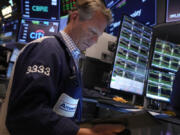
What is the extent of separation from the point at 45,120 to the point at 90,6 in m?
0.68

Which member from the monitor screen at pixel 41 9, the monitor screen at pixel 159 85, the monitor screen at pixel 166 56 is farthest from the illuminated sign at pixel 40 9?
the monitor screen at pixel 159 85

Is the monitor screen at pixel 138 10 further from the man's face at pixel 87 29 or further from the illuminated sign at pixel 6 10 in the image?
the illuminated sign at pixel 6 10

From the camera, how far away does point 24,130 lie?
81 centimetres

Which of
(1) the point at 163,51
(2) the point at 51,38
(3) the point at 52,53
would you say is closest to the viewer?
(3) the point at 52,53

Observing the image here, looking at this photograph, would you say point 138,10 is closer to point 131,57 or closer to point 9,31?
point 131,57

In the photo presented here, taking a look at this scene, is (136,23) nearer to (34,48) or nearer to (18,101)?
(34,48)

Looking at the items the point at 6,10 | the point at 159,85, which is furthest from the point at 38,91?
the point at 6,10

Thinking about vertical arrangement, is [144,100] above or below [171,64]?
below

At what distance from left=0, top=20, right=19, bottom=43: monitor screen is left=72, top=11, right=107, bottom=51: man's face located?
3.19 m

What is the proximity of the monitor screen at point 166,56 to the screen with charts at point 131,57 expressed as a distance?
0.34ft

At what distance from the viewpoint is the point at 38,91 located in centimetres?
82

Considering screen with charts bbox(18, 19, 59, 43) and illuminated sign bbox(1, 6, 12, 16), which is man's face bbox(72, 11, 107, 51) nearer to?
screen with charts bbox(18, 19, 59, 43)

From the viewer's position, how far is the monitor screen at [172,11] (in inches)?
100

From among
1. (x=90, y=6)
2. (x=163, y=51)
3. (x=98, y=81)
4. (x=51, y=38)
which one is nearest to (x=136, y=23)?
(x=163, y=51)
